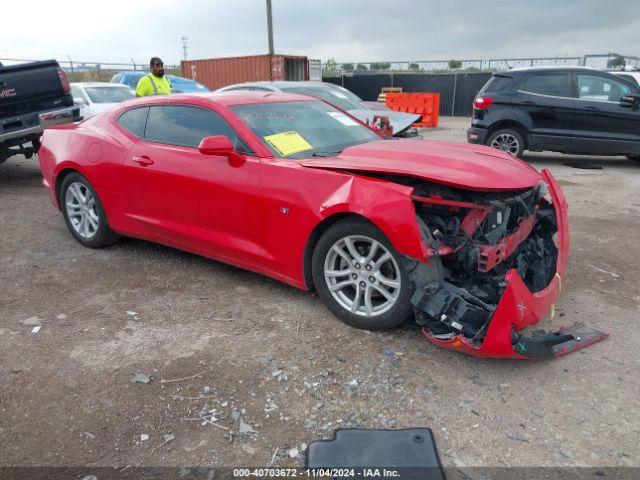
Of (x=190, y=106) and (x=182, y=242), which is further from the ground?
(x=190, y=106)

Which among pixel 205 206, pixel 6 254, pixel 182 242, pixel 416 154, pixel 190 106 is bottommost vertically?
pixel 6 254

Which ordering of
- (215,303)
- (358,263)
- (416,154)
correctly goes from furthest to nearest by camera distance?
(215,303) → (416,154) → (358,263)

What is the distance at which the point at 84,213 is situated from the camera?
504cm

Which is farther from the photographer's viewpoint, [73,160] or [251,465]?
[73,160]

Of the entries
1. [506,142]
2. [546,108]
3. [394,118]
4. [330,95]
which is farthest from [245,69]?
[546,108]

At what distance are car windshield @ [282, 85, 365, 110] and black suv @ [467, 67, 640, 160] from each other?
7.68ft

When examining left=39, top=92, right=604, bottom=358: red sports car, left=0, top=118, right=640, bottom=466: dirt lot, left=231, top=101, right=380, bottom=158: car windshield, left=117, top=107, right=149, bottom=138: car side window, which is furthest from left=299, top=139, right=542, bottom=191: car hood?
left=117, top=107, right=149, bottom=138: car side window

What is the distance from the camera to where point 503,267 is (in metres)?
3.46

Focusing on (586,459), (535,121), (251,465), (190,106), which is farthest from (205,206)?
(535,121)

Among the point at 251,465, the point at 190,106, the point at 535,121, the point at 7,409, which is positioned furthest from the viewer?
the point at 535,121

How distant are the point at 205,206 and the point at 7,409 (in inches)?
73.2

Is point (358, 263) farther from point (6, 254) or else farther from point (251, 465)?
point (6, 254)

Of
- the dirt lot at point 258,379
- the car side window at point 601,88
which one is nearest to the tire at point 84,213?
the dirt lot at point 258,379

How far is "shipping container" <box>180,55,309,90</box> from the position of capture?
20734 mm
